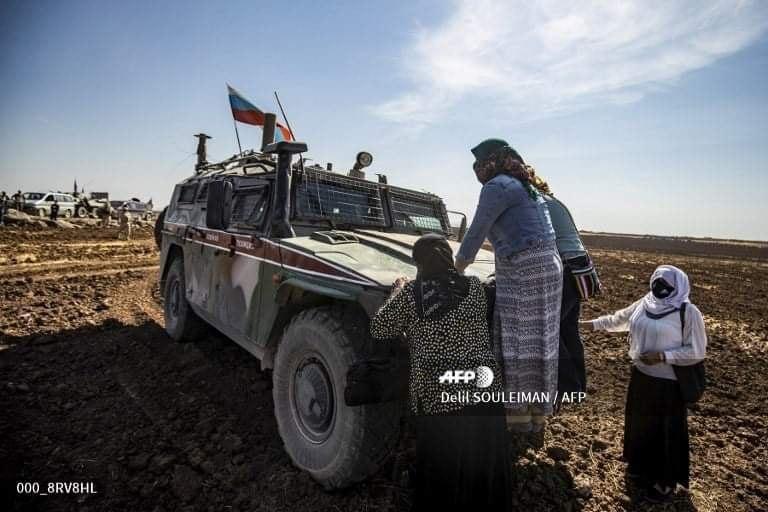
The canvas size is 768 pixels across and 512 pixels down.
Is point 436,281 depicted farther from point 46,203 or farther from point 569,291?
point 46,203

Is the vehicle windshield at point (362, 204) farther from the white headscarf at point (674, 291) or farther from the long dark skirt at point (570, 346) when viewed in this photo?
the white headscarf at point (674, 291)

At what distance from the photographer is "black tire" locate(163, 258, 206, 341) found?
192 inches

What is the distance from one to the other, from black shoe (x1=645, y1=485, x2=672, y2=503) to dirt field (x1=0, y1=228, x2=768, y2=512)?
2.4 inches

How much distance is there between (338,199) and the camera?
3836 mm

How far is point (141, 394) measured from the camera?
3666mm

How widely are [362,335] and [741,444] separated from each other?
11.5 feet

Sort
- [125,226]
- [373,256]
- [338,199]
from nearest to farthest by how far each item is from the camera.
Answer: [373,256] → [338,199] → [125,226]

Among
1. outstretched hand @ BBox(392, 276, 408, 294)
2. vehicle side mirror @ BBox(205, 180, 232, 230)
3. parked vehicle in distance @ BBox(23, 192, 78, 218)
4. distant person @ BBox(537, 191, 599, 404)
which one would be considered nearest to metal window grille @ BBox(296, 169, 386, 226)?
vehicle side mirror @ BBox(205, 180, 232, 230)

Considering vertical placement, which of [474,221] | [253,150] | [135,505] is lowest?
[135,505]

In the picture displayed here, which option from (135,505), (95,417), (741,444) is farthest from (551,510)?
(95,417)

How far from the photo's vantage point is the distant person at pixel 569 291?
239cm

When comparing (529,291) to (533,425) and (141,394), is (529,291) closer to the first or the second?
(533,425)

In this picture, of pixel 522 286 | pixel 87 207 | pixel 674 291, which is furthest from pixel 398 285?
pixel 87 207

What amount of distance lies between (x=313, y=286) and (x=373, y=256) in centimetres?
51
